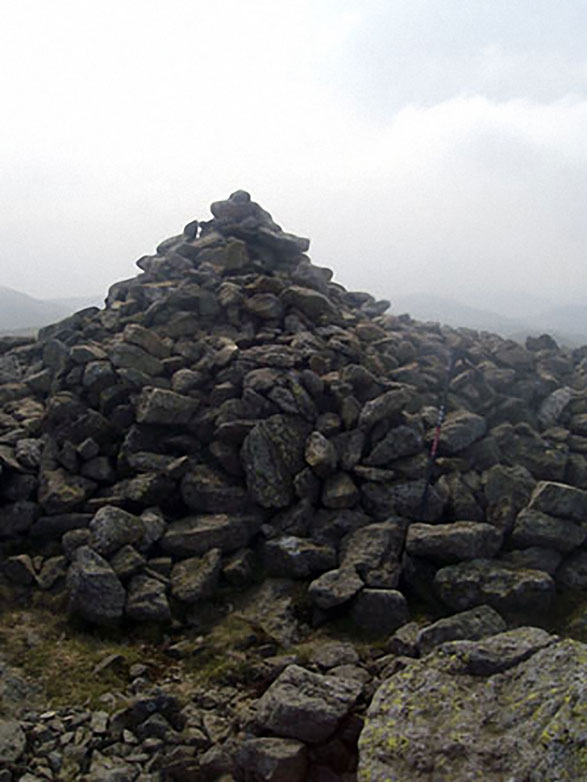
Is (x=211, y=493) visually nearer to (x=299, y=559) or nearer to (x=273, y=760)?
(x=299, y=559)

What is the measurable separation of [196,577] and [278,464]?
496 centimetres

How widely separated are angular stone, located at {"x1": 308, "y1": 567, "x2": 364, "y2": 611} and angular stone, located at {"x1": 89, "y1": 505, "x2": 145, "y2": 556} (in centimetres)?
585

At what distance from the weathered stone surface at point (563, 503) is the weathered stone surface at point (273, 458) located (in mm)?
8214

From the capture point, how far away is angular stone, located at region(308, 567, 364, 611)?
1658cm

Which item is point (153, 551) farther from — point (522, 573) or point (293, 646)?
point (522, 573)

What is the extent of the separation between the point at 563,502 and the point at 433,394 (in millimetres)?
7901

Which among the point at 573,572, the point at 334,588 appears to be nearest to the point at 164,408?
the point at 334,588

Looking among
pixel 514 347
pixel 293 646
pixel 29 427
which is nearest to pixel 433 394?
pixel 514 347

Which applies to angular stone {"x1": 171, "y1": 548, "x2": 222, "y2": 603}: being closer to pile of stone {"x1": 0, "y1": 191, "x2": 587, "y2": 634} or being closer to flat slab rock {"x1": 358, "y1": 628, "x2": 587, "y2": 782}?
pile of stone {"x1": 0, "y1": 191, "x2": 587, "y2": 634}

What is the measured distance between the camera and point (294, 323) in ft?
89.4

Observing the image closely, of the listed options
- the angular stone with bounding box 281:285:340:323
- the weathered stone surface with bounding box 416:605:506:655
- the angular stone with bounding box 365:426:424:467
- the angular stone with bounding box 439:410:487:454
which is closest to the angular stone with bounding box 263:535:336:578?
the angular stone with bounding box 365:426:424:467

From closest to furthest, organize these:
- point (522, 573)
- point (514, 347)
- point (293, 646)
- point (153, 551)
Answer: point (293, 646)
point (522, 573)
point (153, 551)
point (514, 347)

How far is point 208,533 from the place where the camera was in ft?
62.4

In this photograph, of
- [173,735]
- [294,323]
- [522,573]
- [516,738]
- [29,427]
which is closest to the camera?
[516,738]
